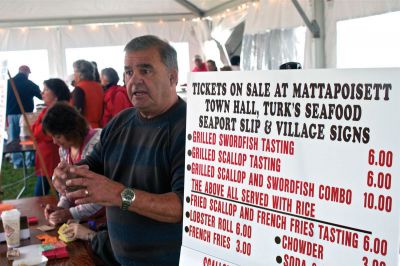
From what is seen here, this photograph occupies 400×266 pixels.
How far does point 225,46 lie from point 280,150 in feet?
27.1

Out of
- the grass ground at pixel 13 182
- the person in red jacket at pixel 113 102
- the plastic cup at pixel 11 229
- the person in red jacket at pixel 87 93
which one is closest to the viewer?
the plastic cup at pixel 11 229

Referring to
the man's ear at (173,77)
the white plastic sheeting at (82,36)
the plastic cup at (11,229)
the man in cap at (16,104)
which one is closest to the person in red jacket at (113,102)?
the man in cap at (16,104)

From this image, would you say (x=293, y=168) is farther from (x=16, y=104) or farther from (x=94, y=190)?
(x=16, y=104)

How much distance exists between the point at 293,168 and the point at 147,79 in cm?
64

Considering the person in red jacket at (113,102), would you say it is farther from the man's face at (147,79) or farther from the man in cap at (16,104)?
the man's face at (147,79)

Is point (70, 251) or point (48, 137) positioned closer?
point (70, 251)

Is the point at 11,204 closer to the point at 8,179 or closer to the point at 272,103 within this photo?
the point at 272,103

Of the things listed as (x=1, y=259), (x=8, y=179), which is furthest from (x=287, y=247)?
(x=8, y=179)

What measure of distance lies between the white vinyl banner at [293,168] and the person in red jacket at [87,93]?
333 cm

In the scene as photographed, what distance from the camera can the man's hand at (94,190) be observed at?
43.7 inches

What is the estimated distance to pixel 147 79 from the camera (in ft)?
4.50

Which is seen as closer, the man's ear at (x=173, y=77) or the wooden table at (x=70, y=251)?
the man's ear at (x=173, y=77)

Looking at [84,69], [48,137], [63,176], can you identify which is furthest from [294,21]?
[63,176]

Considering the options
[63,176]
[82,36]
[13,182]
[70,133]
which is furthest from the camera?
[82,36]
